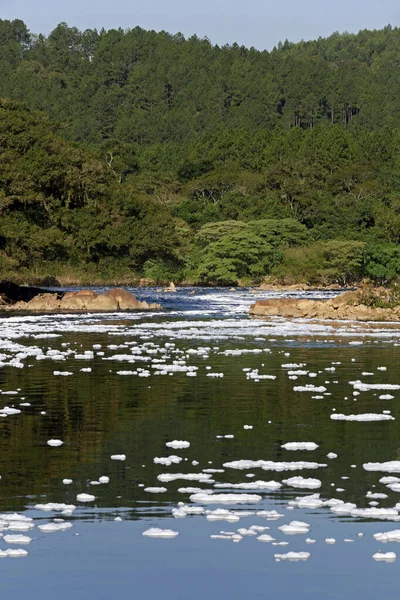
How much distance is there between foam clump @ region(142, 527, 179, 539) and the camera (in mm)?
9906

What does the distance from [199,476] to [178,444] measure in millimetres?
2059

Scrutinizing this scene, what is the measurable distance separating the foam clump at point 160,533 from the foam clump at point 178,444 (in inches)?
162

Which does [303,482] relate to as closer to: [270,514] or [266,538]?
[270,514]

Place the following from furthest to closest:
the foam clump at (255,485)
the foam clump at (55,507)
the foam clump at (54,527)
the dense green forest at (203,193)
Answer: the dense green forest at (203,193), the foam clump at (255,485), the foam clump at (55,507), the foam clump at (54,527)

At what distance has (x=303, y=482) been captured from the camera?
11.9 meters

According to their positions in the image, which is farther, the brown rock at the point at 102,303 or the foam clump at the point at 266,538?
the brown rock at the point at 102,303

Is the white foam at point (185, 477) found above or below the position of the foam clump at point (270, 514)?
above

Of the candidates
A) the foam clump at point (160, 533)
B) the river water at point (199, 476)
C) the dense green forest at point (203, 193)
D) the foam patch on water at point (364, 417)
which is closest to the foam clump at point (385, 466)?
the river water at point (199, 476)

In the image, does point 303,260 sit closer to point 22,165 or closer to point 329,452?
point 22,165

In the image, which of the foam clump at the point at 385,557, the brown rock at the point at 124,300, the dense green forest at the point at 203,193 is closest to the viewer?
the foam clump at the point at 385,557

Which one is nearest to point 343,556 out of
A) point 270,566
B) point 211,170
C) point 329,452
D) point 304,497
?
point 270,566

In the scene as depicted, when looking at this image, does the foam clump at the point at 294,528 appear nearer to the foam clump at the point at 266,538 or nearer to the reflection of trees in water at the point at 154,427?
the foam clump at the point at 266,538

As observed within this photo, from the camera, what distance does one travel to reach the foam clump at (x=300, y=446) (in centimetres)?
1407

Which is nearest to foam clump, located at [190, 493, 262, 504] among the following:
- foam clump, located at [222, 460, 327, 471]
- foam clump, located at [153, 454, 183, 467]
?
foam clump, located at [222, 460, 327, 471]
